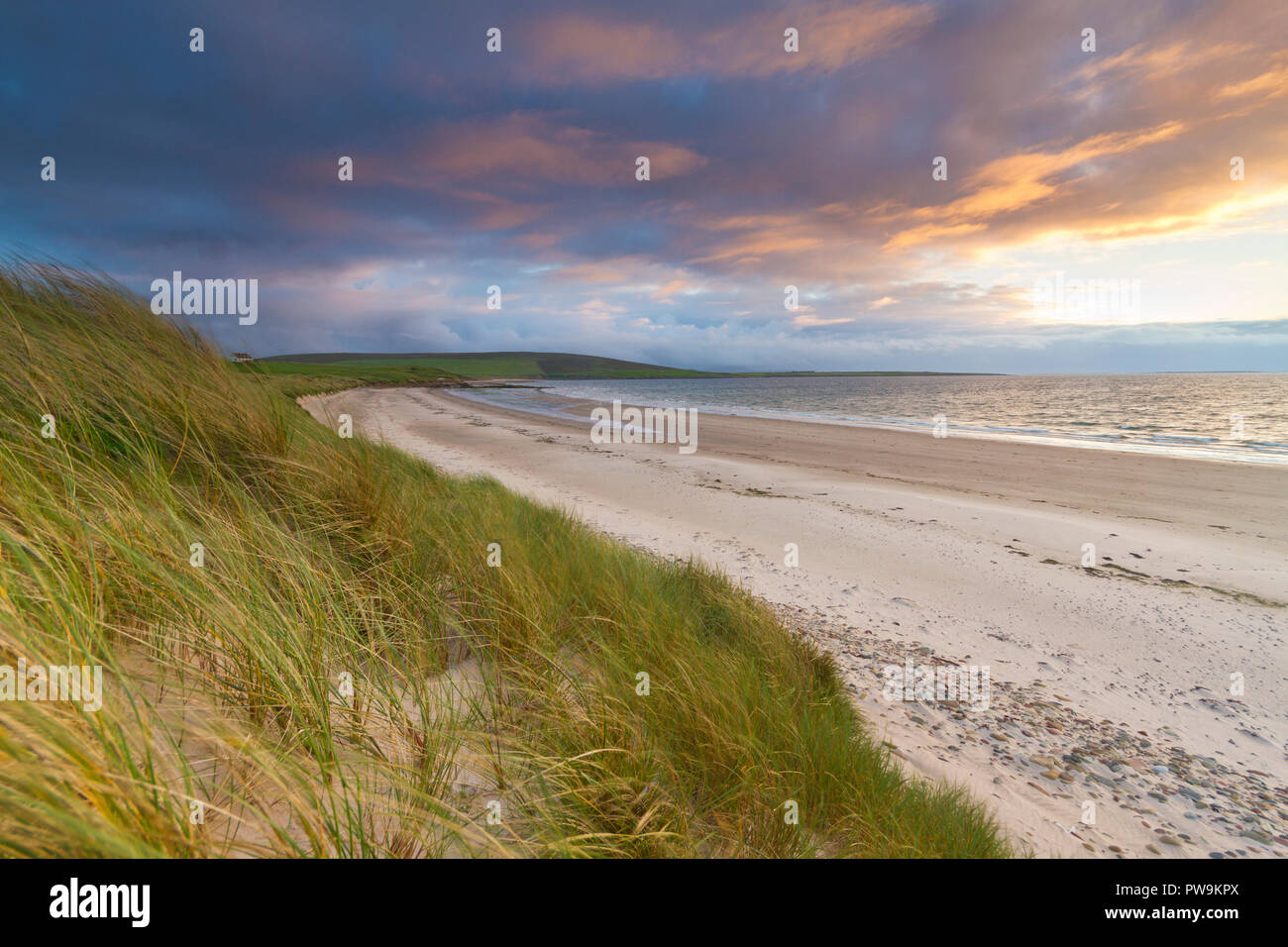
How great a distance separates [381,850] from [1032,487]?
15.4 metres

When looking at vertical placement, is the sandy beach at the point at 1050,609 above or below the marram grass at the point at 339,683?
below

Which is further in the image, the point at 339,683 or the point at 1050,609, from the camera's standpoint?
the point at 1050,609

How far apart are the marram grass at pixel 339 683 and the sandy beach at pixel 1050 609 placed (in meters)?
0.90

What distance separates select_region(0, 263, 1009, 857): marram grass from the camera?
59.9 inches

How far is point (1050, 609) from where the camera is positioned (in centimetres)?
575

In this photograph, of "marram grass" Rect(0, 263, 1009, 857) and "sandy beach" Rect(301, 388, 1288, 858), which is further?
"sandy beach" Rect(301, 388, 1288, 858)

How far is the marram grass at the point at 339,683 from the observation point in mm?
1521

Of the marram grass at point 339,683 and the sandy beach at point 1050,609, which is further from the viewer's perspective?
the sandy beach at point 1050,609

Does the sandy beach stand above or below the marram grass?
below

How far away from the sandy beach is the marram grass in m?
0.90

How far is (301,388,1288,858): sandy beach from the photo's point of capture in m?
3.08

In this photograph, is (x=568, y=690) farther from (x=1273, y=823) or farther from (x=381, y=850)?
(x=1273, y=823)

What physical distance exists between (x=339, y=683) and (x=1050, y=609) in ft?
22.6
